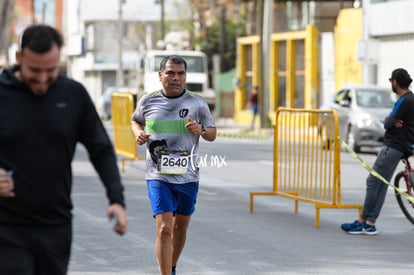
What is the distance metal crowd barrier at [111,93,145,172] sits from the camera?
904 inches

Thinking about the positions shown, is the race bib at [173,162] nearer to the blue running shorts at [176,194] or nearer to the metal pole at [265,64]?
the blue running shorts at [176,194]

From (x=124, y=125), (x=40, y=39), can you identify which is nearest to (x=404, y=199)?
(x=40, y=39)

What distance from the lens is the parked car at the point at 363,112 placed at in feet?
94.8

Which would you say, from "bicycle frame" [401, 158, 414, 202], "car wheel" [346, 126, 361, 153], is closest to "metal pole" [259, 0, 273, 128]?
"car wheel" [346, 126, 361, 153]

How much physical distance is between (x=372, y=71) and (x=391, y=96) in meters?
13.1

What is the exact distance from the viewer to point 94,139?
642 centimetres

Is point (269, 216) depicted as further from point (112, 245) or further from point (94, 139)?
point (94, 139)

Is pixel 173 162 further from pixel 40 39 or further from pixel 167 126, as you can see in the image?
pixel 40 39

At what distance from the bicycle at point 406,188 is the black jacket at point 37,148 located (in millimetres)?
8470

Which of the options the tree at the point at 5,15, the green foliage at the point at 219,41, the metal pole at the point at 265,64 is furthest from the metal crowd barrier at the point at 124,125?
the green foliage at the point at 219,41

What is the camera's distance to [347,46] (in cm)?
4525

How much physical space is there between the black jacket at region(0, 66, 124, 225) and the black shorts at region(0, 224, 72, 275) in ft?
0.16

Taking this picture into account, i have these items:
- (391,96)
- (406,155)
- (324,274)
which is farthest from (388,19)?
(324,274)

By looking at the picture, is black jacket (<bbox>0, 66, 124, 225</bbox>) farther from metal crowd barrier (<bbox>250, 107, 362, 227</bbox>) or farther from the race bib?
metal crowd barrier (<bbox>250, 107, 362, 227</bbox>)
